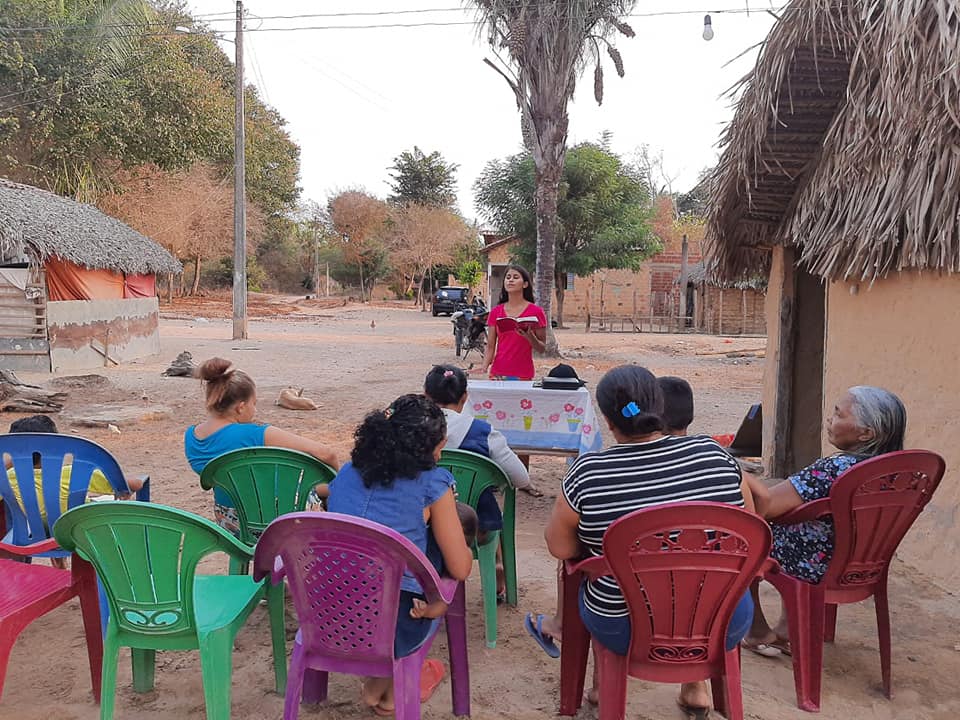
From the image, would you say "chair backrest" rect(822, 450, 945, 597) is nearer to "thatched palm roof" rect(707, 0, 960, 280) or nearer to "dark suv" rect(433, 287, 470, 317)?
"thatched palm roof" rect(707, 0, 960, 280)

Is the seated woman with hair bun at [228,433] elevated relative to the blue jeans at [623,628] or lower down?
elevated

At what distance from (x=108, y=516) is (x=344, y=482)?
742mm

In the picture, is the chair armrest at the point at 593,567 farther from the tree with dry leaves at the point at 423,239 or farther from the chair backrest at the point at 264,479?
the tree with dry leaves at the point at 423,239

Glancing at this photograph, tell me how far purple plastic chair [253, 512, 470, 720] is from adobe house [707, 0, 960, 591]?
133 inches

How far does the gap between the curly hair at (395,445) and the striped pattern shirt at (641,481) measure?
48cm

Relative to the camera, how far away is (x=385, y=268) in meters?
50.7

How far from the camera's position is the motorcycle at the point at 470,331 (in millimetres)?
17109

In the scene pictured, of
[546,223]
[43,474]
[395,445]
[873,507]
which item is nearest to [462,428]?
[395,445]

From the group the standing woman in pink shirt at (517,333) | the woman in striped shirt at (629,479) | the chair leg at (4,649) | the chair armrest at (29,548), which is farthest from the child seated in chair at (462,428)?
the standing woman in pink shirt at (517,333)

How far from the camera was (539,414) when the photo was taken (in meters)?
5.15

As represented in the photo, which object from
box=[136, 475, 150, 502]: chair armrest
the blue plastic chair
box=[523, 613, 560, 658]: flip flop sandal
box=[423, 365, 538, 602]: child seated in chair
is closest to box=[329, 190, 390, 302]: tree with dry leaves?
box=[136, 475, 150, 502]: chair armrest

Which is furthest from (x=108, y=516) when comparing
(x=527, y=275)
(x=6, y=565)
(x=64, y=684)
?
(x=527, y=275)

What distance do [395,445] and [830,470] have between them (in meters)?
1.71

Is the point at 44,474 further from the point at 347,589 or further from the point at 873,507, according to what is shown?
the point at 873,507
